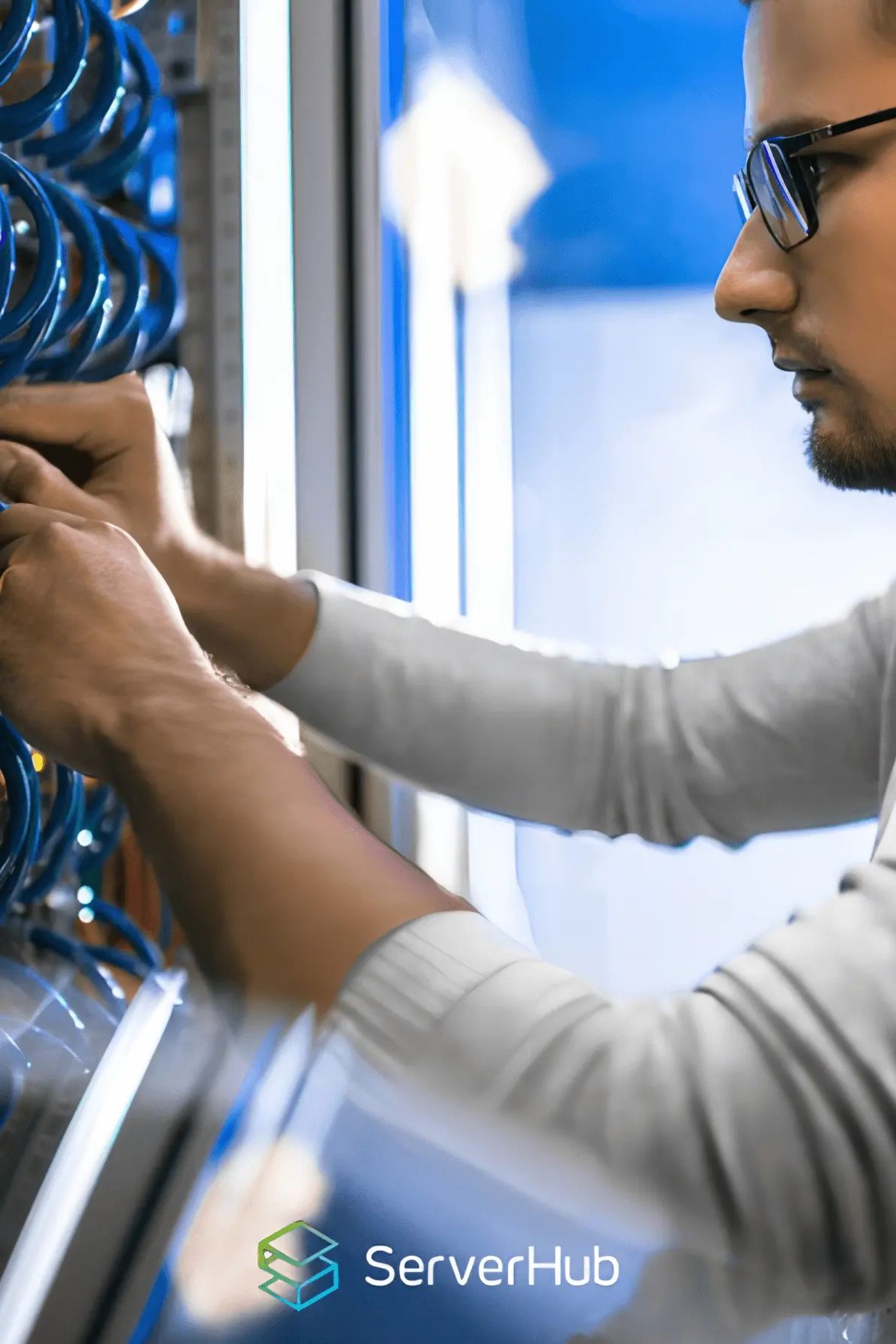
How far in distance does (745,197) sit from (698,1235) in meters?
0.74

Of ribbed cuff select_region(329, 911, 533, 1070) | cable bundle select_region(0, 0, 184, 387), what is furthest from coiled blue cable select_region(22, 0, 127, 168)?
ribbed cuff select_region(329, 911, 533, 1070)

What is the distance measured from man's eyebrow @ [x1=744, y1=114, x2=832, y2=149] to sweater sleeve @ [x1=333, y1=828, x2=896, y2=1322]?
499mm

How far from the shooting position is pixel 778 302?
82 cm

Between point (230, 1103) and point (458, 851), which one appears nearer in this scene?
point (230, 1103)

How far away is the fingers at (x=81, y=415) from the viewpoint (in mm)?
840

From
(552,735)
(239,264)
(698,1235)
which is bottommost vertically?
(698,1235)

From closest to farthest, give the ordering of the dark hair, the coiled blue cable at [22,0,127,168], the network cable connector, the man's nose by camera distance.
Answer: the dark hair
the man's nose
the coiled blue cable at [22,0,127,168]
the network cable connector

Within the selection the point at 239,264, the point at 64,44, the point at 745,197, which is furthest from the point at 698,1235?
the point at 239,264

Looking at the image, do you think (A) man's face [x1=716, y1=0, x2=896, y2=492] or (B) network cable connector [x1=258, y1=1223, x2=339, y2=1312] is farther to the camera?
(B) network cable connector [x1=258, y1=1223, x2=339, y2=1312]

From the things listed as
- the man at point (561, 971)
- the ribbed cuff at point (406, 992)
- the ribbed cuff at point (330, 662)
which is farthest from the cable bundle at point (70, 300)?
the ribbed cuff at point (406, 992)

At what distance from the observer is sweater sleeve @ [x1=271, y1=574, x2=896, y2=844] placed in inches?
38.5

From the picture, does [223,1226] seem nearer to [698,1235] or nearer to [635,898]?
[698,1235]

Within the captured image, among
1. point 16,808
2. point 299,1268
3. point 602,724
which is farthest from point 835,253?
point 299,1268

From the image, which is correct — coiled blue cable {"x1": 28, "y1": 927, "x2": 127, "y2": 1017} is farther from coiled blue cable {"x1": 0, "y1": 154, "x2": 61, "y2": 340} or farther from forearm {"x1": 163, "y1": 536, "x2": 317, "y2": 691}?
coiled blue cable {"x1": 0, "y1": 154, "x2": 61, "y2": 340}
